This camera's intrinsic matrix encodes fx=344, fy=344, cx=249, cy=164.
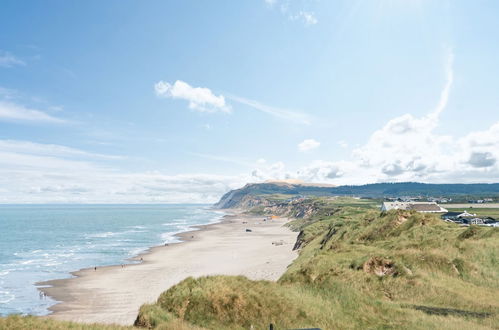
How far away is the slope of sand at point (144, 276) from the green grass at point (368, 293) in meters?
22.0

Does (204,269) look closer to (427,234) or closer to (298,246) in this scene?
(298,246)

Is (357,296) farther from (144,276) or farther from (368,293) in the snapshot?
(144,276)

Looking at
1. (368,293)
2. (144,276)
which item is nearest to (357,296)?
(368,293)

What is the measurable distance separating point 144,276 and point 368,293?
152ft

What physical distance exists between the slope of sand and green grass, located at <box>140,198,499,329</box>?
2196 centimetres

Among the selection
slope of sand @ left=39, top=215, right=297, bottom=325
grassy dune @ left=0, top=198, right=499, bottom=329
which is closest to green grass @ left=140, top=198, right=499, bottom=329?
grassy dune @ left=0, top=198, right=499, bottom=329

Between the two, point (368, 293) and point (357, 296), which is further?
point (368, 293)

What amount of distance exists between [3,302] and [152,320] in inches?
1560

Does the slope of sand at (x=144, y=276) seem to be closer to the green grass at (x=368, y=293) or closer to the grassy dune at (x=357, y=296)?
the grassy dune at (x=357, y=296)

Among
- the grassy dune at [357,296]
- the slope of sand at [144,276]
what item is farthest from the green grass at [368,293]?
the slope of sand at [144,276]

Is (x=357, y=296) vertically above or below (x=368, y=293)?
above

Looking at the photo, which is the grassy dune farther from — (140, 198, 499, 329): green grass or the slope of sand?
the slope of sand

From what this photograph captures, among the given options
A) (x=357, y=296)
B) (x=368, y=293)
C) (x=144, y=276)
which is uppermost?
(x=357, y=296)

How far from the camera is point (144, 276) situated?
192 ft
